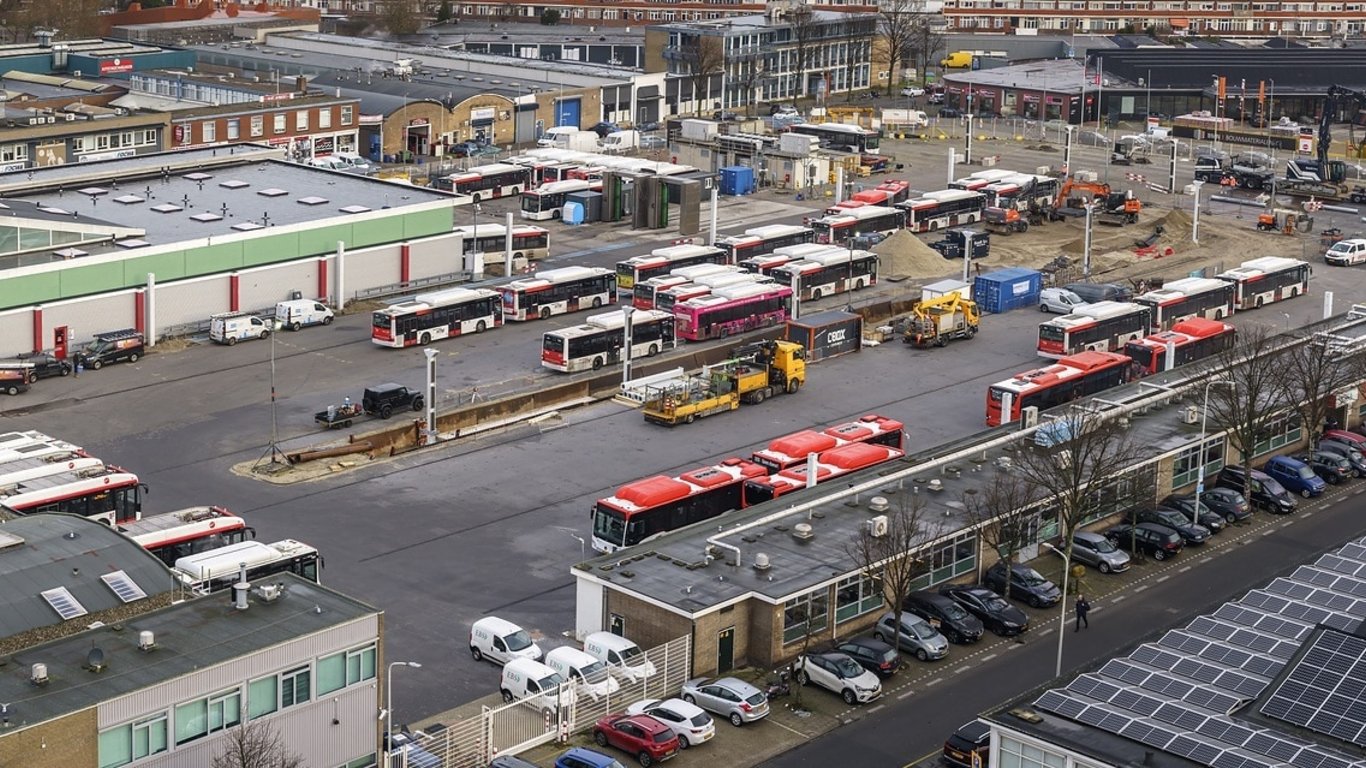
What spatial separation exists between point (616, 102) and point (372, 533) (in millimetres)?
64965

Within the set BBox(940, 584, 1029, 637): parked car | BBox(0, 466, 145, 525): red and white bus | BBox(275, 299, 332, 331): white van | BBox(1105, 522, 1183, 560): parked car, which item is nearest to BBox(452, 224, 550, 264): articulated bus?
BBox(275, 299, 332, 331): white van

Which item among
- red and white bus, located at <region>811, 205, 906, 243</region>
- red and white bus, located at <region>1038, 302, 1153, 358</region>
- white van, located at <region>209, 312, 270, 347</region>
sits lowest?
white van, located at <region>209, 312, 270, 347</region>

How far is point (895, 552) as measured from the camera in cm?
3919

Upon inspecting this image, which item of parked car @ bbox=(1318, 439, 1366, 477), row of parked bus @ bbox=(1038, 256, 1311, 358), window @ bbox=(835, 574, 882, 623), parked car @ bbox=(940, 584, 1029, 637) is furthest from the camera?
row of parked bus @ bbox=(1038, 256, 1311, 358)

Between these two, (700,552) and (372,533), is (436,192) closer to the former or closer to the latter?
(372,533)

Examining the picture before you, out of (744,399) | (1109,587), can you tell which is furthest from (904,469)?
(744,399)

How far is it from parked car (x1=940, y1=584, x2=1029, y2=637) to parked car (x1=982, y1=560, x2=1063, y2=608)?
2.99 ft

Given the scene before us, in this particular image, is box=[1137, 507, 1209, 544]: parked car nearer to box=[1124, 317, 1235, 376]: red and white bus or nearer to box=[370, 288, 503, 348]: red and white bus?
box=[1124, 317, 1235, 376]: red and white bus

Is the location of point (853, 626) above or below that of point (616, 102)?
below

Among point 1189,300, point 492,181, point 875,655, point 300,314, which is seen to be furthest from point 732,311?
point 875,655

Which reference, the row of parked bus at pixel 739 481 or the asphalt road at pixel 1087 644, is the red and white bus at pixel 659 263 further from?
the asphalt road at pixel 1087 644

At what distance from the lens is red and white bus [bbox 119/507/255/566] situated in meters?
40.8

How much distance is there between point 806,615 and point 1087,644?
18.9ft

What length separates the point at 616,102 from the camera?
354 ft
